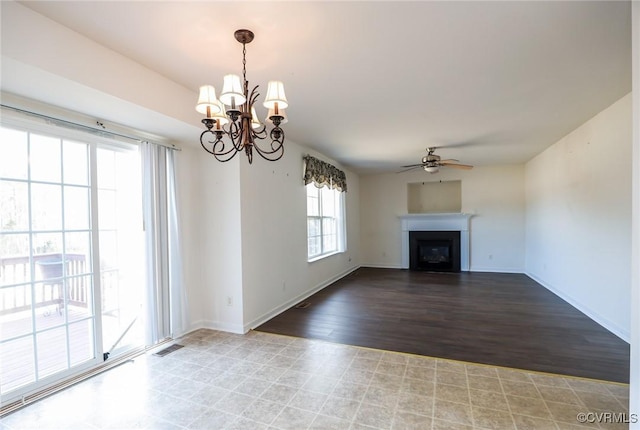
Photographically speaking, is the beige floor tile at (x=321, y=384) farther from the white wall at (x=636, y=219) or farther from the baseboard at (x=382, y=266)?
the baseboard at (x=382, y=266)

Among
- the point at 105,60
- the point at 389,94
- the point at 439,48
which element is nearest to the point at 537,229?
the point at 389,94

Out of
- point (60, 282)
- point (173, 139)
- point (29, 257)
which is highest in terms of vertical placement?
point (173, 139)

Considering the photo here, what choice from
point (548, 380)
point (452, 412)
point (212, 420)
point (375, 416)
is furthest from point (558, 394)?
point (212, 420)

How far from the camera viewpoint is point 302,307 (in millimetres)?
4395

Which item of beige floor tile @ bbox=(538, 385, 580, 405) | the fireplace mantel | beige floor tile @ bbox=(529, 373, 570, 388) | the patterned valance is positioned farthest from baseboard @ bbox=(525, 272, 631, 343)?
the patterned valance

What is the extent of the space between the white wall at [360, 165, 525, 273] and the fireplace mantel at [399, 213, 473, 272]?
0.51 feet

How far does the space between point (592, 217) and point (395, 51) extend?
3550mm

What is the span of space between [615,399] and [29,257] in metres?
4.55

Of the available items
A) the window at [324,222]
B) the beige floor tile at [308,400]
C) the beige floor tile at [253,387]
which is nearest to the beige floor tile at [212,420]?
the beige floor tile at [253,387]

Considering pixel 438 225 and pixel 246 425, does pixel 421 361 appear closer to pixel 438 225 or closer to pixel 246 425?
pixel 246 425

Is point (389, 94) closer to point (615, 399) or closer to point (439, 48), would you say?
point (439, 48)

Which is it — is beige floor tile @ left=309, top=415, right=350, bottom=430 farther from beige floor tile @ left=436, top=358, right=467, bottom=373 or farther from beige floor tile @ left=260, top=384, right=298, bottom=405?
beige floor tile @ left=436, top=358, right=467, bottom=373

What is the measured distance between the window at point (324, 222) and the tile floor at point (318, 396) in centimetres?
277

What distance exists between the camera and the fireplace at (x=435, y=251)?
7230 mm
